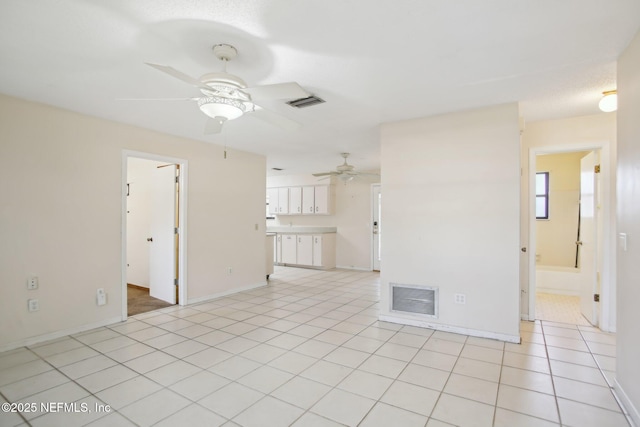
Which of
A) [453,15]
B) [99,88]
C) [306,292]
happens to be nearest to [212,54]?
[99,88]

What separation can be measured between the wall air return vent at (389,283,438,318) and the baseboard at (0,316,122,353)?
3.29 meters

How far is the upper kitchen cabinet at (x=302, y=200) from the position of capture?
7.80m

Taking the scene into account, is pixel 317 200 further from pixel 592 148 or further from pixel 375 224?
pixel 592 148

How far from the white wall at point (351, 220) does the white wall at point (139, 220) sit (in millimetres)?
3779

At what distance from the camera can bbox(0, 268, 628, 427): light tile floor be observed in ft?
6.35

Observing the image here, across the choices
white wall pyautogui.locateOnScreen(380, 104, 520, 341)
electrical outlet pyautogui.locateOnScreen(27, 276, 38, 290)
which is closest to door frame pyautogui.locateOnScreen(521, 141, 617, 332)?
white wall pyautogui.locateOnScreen(380, 104, 520, 341)

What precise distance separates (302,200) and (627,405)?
22.4 feet

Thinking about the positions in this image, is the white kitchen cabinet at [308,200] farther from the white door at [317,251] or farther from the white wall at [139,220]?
the white wall at [139,220]

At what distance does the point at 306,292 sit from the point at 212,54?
156 inches

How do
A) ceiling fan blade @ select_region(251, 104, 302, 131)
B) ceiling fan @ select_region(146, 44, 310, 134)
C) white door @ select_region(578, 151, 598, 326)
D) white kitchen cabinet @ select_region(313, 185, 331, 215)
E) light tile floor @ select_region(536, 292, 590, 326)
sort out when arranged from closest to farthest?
ceiling fan @ select_region(146, 44, 310, 134) < ceiling fan blade @ select_region(251, 104, 302, 131) < white door @ select_region(578, 151, 598, 326) < light tile floor @ select_region(536, 292, 590, 326) < white kitchen cabinet @ select_region(313, 185, 331, 215)

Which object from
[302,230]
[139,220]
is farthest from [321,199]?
[139,220]

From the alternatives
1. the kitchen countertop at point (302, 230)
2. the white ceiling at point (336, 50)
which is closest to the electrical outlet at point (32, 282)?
the white ceiling at point (336, 50)

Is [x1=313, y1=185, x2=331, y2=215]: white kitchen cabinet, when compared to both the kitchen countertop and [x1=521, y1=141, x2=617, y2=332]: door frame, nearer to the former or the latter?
the kitchen countertop

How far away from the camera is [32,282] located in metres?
3.04
